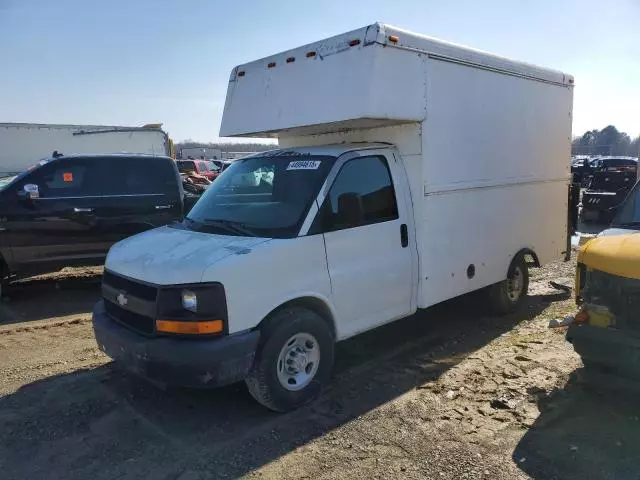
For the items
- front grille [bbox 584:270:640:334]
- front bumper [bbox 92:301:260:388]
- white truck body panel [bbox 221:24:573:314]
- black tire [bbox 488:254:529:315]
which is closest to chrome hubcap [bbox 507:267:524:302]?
black tire [bbox 488:254:529:315]

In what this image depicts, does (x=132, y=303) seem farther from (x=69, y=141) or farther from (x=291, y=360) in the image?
(x=69, y=141)

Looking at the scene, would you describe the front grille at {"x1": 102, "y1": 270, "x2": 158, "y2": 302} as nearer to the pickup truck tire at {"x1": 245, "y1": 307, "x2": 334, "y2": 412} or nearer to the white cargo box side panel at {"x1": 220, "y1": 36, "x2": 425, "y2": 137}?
the pickup truck tire at {"x1": 245, "y1": 307, "x2": 334, "y2": 412}

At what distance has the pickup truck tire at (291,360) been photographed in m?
4.01

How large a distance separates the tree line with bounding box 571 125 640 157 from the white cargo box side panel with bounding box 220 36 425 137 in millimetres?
67950

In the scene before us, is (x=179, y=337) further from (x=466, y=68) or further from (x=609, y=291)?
(x=466, y=68)

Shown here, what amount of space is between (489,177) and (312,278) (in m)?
2.94

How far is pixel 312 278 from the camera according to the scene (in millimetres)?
4297

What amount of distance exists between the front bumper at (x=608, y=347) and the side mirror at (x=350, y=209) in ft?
6.34

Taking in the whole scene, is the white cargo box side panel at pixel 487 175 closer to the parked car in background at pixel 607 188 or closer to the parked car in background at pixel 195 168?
the parked car in background at pixel 607 188

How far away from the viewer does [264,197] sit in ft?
15.7

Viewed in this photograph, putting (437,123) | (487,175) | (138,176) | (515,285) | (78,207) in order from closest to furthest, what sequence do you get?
1. (437,123)
2. (487,175)
3. (515,285)
4. (78,207)
5. (138,176)

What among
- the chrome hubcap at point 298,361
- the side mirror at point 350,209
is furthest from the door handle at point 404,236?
the chrome hubcap at point 298,361

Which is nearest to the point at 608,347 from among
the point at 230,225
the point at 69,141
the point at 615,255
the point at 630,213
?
the point at 615,255

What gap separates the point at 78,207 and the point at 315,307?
16.8 feet
